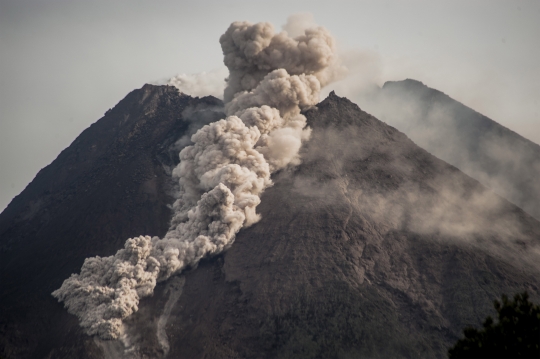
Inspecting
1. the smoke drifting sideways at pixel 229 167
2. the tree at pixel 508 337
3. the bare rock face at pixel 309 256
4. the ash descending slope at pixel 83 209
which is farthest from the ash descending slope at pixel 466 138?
the tree at pixel 508 337

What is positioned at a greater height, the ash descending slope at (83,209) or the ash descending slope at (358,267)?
the ash descending slope at (83,209)

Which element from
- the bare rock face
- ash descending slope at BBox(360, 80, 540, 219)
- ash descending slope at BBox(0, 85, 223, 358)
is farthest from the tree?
ash descending slope at BBox(360, 80, 540, 219)

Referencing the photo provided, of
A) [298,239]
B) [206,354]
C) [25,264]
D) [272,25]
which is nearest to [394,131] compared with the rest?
[272,25]

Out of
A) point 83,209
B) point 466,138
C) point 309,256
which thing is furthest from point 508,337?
point 466,138

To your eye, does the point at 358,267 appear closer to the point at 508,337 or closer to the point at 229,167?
the point at 229,167

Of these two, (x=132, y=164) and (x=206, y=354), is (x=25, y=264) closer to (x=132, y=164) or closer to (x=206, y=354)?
(x=132, y=164)

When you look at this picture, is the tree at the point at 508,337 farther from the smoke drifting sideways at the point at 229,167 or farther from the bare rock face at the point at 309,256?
the smoke drifting sideways at the point at 229,167

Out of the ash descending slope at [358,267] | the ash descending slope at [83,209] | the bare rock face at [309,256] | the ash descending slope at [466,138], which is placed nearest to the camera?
the ash descending slope at [358,267]

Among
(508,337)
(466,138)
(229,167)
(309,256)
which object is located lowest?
(466,138)
